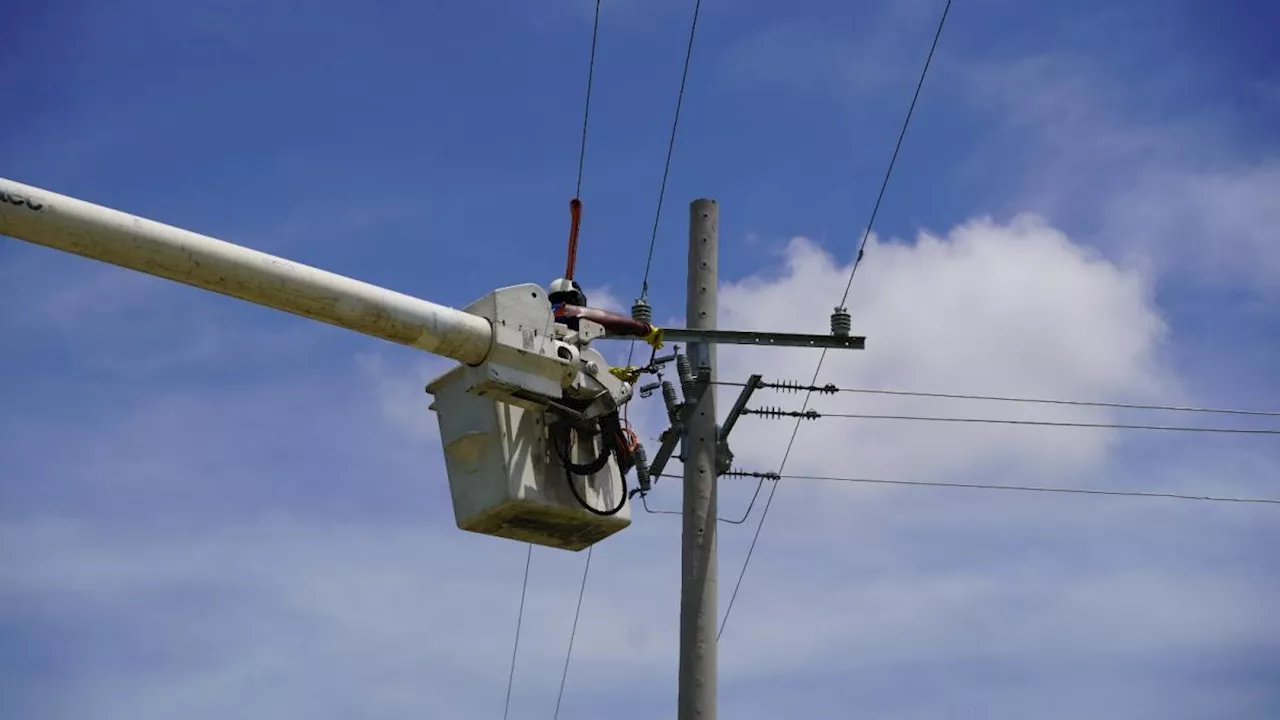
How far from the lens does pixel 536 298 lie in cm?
1186

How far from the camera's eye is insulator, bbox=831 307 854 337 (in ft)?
48.3

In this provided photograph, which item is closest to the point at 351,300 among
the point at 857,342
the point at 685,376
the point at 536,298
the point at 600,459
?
the point at 536,298

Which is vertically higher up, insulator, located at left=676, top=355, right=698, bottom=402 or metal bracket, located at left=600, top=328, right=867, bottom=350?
metal bracket, located at left=600, top=328, right=867, bottom=350

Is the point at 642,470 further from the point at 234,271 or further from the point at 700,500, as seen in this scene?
the point at 234,271

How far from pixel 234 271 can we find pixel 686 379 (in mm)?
5173

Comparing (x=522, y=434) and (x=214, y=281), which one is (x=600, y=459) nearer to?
(x=522, y=434)

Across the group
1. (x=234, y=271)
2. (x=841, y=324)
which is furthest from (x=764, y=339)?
(x=234, y=271)

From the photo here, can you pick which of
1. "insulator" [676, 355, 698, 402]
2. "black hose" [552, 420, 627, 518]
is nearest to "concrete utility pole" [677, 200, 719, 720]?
"insulator" [676, 355, 698, 402]

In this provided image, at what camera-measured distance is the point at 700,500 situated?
1405 cm

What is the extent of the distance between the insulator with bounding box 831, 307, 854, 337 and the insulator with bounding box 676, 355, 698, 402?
132 centimetres

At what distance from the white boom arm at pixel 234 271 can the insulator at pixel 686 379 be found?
305 cm

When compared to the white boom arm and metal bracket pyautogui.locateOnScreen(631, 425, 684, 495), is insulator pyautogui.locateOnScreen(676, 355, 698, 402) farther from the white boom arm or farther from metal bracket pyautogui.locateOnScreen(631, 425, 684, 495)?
the white boom arm

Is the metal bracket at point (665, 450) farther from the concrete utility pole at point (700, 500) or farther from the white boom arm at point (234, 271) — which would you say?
the white boom arm at point (234, 271)

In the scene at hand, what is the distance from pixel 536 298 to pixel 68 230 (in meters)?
3.49
